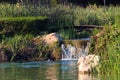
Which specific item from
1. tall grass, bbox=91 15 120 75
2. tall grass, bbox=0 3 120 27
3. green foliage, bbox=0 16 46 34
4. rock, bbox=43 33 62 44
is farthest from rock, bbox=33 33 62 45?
tall grass, bbox=91 15 120 75

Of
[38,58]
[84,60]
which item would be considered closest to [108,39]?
[84,60]

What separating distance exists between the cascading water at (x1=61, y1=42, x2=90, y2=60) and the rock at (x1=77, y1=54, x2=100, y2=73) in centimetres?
838

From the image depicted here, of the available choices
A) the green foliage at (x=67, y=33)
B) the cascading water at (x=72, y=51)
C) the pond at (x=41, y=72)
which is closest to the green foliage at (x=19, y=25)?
the green foliage at (x=67, y=33)

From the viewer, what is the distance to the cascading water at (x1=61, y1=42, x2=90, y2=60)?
28797mm

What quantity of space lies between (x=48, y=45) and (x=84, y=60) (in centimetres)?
858

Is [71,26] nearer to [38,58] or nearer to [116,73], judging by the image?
[38,58]

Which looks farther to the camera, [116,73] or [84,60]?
[84,60]

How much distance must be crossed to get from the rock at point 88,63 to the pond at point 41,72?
27cm

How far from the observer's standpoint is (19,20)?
31938mm

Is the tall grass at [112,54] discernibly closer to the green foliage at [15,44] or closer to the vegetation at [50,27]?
the vegetation at [50,27]

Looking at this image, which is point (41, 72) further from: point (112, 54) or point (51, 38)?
point (51, 38)

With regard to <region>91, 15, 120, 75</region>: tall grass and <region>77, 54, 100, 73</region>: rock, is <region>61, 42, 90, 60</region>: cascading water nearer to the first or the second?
<region>91, 15, 120, 75</region>: tall grass

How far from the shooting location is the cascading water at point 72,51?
28797 mm

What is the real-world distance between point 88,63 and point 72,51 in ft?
29.8
